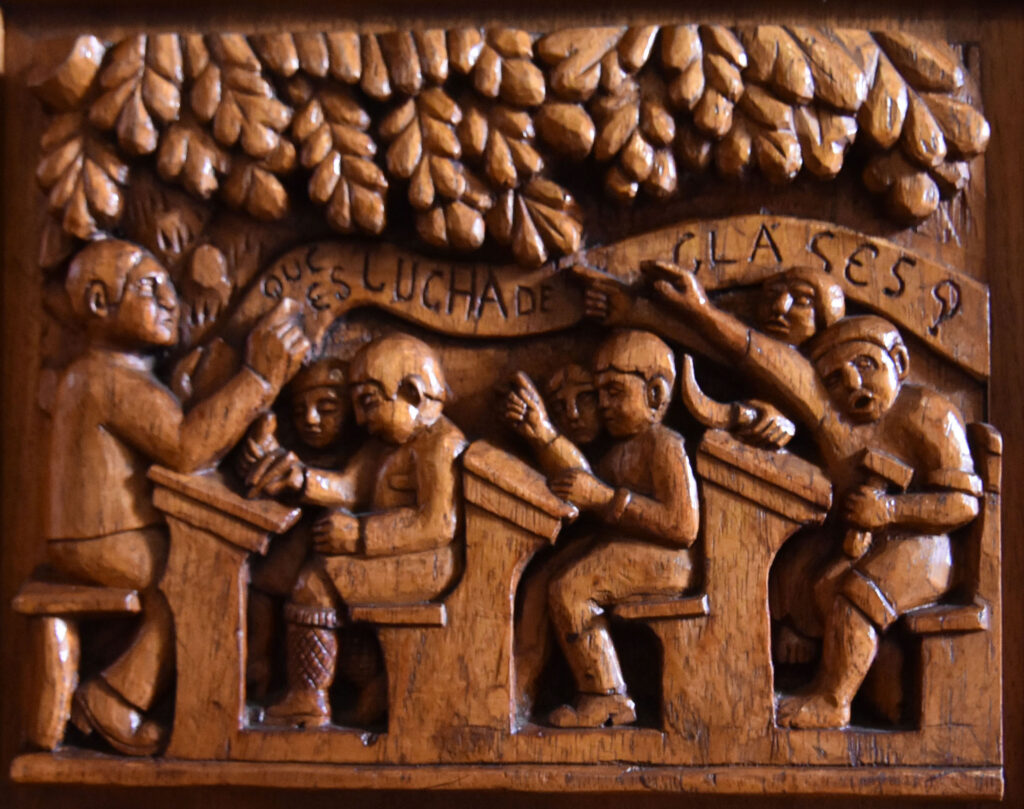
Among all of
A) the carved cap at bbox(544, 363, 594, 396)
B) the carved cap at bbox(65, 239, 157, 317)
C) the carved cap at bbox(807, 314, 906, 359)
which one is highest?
the carved cap at bbox(65, 239, 157, 317)

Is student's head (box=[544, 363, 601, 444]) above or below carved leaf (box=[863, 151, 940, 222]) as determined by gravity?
below

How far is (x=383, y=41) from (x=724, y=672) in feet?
2.89

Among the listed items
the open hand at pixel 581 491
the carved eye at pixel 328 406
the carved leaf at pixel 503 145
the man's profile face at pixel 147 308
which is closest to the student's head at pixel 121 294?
the man's profile face at pixel 147 308

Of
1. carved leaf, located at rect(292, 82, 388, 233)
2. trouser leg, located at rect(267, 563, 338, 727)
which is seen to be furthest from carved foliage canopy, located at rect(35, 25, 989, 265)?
trouser leg, located at rect(267, 563, 338, 727)

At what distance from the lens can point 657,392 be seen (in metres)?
1.29

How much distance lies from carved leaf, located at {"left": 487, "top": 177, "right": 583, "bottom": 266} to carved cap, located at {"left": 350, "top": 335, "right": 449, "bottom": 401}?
0.17 metres

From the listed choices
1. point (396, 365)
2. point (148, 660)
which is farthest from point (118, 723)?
point (396, 365)

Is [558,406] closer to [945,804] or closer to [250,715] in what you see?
[250,715]

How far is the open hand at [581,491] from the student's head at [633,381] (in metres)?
0.07

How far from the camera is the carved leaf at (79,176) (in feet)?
4.37

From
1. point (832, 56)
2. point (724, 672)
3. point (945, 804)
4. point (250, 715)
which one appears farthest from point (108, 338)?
point (945, 804)

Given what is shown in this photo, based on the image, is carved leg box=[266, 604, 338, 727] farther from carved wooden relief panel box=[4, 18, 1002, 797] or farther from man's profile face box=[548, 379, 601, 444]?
man's profile face box=[548, 379, 601, 444]

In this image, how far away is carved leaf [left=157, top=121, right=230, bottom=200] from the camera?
1.32 m

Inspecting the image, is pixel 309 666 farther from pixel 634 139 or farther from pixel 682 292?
pixel 634 139
